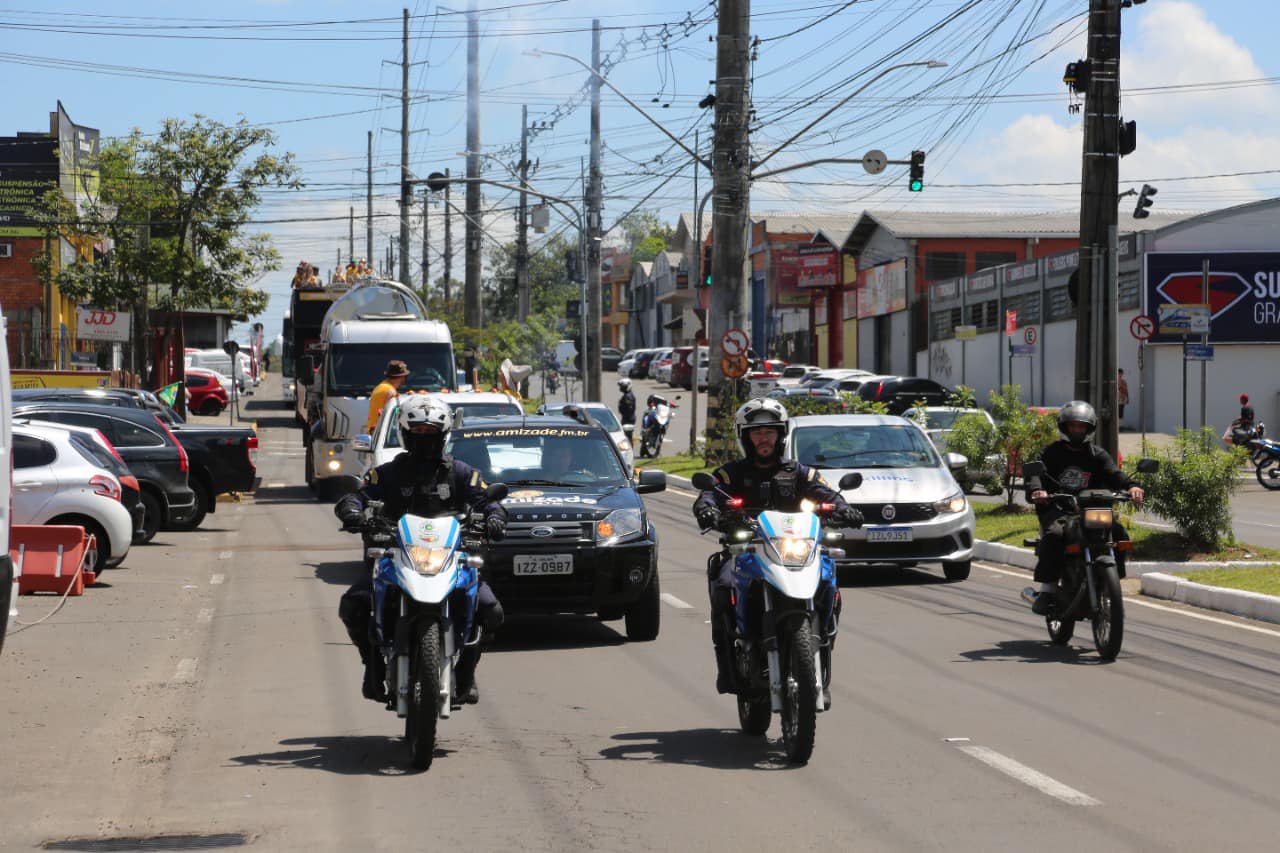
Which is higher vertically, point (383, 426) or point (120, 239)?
point (120, 239)

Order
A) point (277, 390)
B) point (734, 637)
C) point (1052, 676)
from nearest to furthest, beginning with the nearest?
1. point (734, 637)
2. point (1052, 676)
3. point (277, 390)

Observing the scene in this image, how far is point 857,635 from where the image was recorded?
12789 millimetres

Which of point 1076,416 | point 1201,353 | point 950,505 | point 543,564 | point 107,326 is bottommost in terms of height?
point 543,564

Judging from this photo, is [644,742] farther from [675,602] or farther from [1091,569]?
[675,602]

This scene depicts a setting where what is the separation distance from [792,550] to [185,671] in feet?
16.9

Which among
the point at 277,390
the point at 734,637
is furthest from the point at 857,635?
the point at 277,390

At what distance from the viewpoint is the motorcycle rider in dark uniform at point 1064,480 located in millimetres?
11984

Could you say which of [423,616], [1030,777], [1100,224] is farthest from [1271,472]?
[423,616]

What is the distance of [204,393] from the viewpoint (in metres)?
62.4

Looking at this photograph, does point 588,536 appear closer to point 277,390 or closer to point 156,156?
point 156,156

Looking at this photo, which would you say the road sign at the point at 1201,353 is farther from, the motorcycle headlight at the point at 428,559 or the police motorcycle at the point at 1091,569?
the motorcycle headlight at the point at 428,559

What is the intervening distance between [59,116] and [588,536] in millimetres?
56156

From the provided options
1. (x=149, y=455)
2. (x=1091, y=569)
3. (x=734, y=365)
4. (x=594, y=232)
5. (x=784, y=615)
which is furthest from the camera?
(x=594, y=232)

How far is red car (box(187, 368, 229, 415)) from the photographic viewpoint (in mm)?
61812
